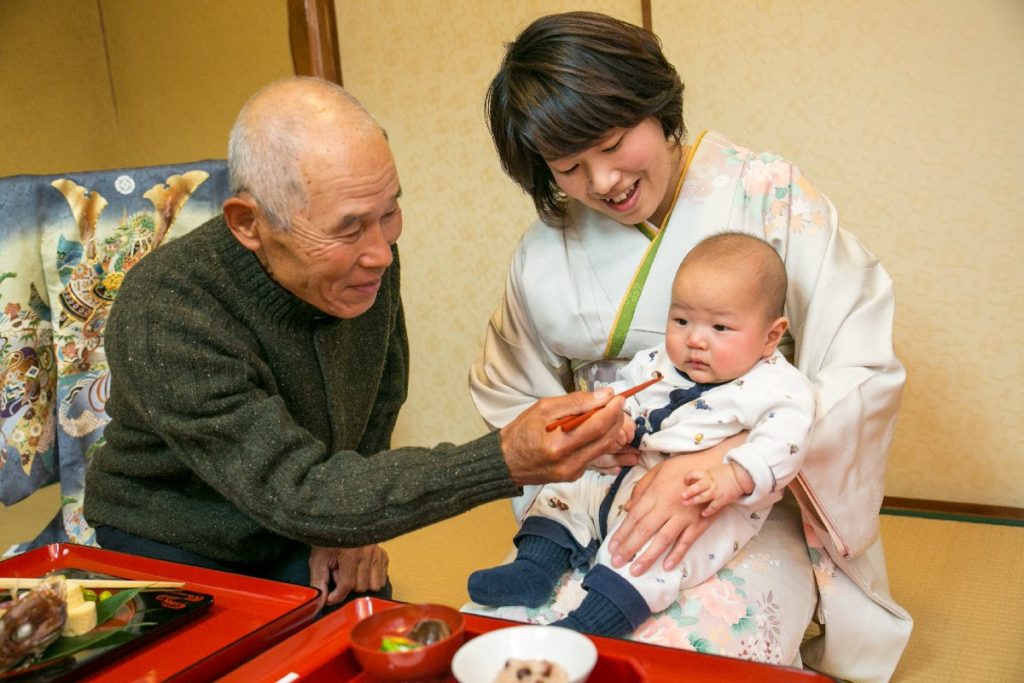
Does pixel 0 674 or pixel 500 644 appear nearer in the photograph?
pixel 500 644

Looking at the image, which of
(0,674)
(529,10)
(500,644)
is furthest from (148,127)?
(500,644)

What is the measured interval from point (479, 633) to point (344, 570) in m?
0.88

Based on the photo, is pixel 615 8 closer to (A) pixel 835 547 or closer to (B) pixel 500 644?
(A) pixel 835 547

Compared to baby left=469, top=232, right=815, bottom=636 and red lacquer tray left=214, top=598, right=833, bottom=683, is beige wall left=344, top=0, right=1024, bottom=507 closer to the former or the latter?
baby left=469, top=232, right=815, bottom=636

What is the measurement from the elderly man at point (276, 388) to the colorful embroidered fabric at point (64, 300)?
51 centimetres

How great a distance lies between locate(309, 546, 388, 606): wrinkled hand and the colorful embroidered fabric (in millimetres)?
693

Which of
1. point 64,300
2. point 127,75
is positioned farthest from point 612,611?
point 127,75

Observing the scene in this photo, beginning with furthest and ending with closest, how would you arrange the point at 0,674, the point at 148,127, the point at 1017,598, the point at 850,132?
the point at 148,127 → the point at 850,132 → the point at 1017,598 → the point at 0,674

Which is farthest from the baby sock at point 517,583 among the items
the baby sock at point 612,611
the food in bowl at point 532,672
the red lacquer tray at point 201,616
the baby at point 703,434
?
the food in bowl at point 532,672

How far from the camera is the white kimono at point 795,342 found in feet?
5.51

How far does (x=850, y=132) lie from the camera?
280 cm

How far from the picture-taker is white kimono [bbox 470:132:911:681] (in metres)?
1.68

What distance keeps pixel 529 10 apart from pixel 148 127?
81.4 inches

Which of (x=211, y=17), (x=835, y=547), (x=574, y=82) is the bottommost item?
(x=835, y=547)
